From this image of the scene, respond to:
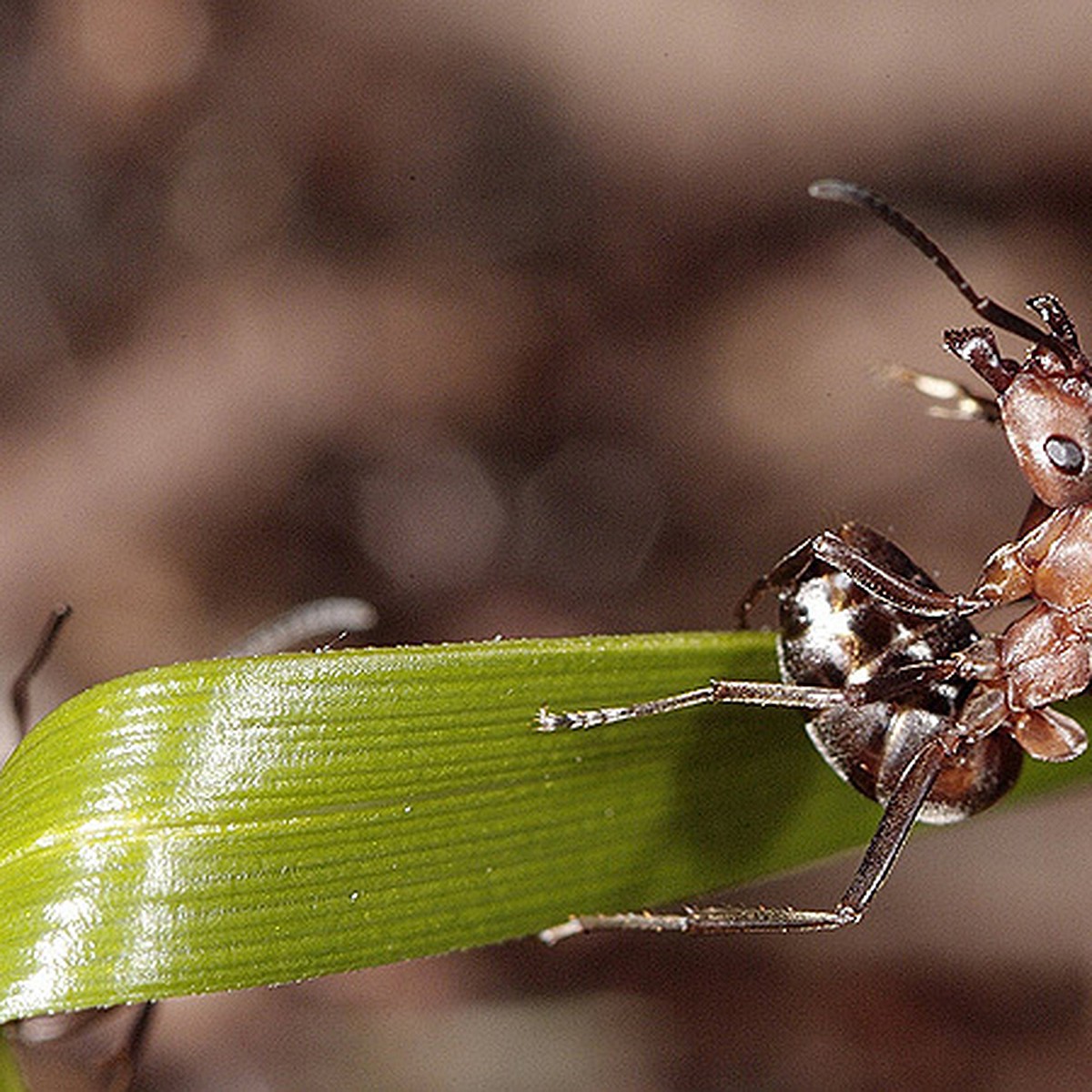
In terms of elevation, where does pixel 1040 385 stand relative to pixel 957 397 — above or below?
above

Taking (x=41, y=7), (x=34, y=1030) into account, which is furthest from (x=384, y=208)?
(x=34, y=1030)

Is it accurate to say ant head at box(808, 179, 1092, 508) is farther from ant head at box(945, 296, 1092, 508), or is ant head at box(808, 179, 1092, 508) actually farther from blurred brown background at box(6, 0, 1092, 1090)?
blurred brown background at box(6, 0, 1092, 1090)

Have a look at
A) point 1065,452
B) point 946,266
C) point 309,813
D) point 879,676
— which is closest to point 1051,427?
point 1065,452

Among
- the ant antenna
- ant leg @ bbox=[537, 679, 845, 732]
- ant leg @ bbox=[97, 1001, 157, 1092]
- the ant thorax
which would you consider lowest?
ant leg @ bbox=[97, 1001, 157, 1092]

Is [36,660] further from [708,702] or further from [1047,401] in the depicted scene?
[1047,401]

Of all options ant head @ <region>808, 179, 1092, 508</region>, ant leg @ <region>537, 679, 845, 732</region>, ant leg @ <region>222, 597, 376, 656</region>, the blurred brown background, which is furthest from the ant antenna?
the blurred brown background

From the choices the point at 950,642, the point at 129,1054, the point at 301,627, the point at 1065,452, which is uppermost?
the point at 1065,452

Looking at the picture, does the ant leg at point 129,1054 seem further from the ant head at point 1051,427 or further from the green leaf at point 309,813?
the ant head at point 1051,427
